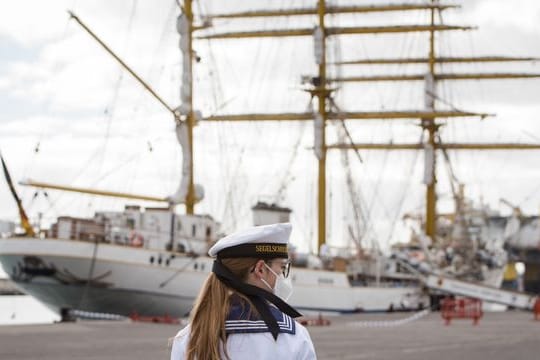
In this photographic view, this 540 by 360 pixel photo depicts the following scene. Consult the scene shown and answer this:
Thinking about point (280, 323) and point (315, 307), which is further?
point (315, 307)

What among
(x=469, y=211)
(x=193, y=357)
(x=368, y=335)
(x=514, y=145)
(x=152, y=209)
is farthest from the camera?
(x=469, y=211)

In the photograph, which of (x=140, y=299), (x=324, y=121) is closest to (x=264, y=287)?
(x=140, y=299)

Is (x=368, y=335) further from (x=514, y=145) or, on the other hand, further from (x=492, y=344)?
(x=514, y=145)

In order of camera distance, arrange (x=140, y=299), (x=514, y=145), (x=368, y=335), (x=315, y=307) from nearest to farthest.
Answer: (x=368, y=335) → (x=140, y=299) → (x=315, y=307) → (x=514, y=145)

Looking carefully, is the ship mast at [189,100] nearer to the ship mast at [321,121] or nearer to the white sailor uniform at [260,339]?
the ship mast at [321,121]

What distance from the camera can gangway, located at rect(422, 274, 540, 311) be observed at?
5134cm

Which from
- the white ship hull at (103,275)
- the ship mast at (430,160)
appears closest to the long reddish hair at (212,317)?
the white ship hull at (103,275)

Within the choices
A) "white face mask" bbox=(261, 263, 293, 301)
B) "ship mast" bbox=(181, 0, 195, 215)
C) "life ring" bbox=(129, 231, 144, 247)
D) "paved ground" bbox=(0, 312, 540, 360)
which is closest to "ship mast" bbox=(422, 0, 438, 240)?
"ship mast" bbox=(181, 0, 195, 215)

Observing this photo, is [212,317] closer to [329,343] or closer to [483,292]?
[329,343]

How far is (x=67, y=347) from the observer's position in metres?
19.2

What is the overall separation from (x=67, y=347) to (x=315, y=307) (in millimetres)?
30223

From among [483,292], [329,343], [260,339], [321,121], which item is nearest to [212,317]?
[260,339]

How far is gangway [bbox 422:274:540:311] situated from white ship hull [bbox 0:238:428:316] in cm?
1491

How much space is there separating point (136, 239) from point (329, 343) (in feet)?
63.1
